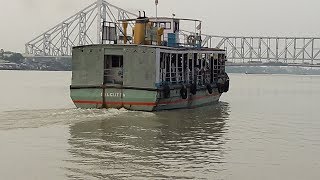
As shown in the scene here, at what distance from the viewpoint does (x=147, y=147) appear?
13.3m

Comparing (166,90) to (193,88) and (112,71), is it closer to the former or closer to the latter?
(112,71)

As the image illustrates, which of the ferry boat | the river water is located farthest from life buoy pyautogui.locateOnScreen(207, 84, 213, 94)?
the river water

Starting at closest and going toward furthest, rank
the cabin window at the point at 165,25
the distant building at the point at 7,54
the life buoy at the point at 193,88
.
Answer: the life buoy at the point at 193,88 < the cabin window at the point at 165,25 < the distant building at the point at 7,54

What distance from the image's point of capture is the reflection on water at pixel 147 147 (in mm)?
10445

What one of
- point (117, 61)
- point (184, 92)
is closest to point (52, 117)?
point (117, 61)

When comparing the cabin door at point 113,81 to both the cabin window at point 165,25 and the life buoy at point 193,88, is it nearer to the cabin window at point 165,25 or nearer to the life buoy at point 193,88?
the life buoy at point 193,88

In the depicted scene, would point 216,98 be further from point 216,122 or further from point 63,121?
point 63,121

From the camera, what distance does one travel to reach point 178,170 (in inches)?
417

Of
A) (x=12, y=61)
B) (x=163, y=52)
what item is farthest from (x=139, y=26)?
(x=12, y=61)

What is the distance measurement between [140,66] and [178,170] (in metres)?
10.5

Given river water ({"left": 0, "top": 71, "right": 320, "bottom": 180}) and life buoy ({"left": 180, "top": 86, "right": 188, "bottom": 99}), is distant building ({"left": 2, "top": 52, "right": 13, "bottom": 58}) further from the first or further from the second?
river water ({"left": 0, "top": 71, "right": 320, "bottom": 180})

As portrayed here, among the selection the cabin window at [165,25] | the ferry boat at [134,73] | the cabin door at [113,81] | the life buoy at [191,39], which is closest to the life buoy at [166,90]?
the ferry boat at [134,73]

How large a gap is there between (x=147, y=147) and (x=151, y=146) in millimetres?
233

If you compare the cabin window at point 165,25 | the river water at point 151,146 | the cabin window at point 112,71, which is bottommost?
the river water at point 151,146
